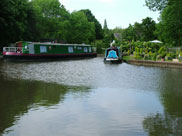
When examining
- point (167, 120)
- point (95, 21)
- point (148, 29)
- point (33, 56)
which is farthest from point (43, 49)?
point (95, 21)

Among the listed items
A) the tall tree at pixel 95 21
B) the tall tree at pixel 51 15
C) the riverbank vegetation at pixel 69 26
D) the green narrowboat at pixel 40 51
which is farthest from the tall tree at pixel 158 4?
the tall tree at pixel 95 21

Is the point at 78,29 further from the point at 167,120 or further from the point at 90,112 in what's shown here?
the point at 167,120

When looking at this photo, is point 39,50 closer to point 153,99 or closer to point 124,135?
point 153,99

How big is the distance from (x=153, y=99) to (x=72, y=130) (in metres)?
4.54

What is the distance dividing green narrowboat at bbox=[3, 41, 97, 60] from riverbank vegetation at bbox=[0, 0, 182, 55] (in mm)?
4169

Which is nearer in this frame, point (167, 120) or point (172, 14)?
point (167, 120)

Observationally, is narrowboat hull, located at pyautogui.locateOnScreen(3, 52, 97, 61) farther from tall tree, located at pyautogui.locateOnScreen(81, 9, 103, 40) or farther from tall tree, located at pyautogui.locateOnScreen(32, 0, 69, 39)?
tall tree, located at pyautogui.locateOnScreen(81, 9, 103, 40)

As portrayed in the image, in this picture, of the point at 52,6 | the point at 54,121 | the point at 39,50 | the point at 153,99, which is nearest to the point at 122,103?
the point at 153,99

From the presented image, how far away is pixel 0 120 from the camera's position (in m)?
6.65

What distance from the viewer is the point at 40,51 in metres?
32.8

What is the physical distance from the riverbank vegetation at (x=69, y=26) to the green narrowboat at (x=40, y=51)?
13.7ft

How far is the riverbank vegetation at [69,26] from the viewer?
29.8 meters

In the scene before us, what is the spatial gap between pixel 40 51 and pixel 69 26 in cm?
2162

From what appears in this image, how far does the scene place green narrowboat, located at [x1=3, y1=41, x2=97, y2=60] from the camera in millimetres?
29825
